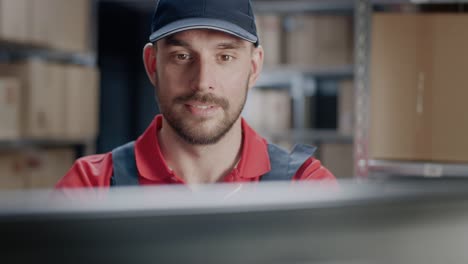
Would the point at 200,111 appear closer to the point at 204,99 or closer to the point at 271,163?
the point at 204,99

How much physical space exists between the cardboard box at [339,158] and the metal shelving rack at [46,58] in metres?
1.51

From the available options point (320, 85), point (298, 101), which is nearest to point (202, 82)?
point (298, 101)

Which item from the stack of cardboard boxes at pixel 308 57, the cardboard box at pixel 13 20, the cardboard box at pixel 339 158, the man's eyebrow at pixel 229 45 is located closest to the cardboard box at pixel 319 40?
the stack of cardboard boxes at pixel 308 57

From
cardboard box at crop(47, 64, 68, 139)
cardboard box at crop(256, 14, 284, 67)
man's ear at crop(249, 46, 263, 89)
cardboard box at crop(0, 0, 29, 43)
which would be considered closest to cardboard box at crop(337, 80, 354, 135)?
cardboard box at crop(256, 14, 284, 67)

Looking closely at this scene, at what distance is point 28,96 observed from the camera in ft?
10.4

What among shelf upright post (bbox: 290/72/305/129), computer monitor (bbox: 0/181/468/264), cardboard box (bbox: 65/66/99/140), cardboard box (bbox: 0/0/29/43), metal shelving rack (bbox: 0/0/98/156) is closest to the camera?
computer monitor (bbox: 0/181/468/264)

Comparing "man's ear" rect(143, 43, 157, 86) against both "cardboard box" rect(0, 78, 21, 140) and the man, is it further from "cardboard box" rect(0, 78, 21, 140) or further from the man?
"cardboard box" rect(0, 78, 21, 140)

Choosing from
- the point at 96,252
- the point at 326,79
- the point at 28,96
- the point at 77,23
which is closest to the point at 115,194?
the point at 96,252

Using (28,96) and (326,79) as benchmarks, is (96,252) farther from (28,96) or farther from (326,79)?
(326,79)

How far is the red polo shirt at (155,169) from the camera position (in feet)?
3.94

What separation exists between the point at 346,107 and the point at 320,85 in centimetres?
39

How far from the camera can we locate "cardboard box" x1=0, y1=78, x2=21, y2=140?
3.00m

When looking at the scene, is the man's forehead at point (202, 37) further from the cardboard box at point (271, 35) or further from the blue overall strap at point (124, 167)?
the cardboard box at point (271, 35)

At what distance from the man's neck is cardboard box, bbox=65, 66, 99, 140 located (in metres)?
2.33
